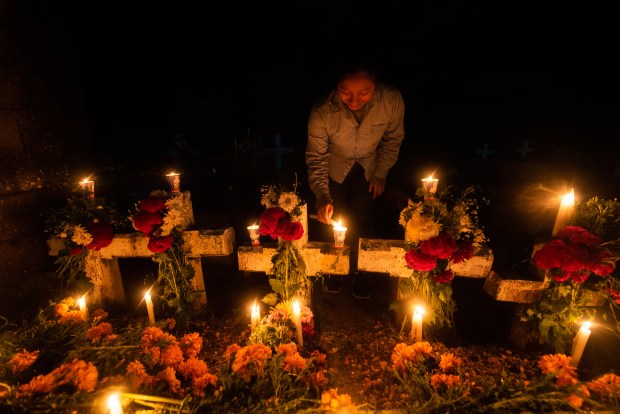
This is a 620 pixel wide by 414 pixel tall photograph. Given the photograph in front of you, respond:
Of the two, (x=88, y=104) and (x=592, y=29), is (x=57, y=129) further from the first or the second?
(x=592, y=29)

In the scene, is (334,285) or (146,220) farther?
(334,285)

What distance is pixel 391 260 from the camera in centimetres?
299

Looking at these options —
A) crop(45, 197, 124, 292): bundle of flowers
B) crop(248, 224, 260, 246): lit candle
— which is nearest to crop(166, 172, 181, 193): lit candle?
crop(45, 197, 124, 292): bundle of flowers

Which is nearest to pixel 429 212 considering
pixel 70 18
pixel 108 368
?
pixel 108 368

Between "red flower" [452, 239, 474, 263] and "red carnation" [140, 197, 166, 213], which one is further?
"red carnation" [140, 197, 166, 213]

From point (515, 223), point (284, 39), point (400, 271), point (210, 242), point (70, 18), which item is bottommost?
point (515, 223)

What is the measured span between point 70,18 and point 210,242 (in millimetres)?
3196

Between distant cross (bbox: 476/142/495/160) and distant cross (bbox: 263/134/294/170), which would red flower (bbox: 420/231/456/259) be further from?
distant cross (bbox: 476/142/495/160)

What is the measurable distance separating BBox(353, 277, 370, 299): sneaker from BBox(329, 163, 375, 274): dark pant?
0.36 meters

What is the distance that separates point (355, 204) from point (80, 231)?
295cm

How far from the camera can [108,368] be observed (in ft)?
7.76

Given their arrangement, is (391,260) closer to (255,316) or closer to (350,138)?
(255,316)

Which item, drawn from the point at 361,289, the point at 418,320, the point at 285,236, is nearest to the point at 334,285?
the point at 361,289

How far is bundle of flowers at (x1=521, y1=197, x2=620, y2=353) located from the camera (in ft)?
7.86
